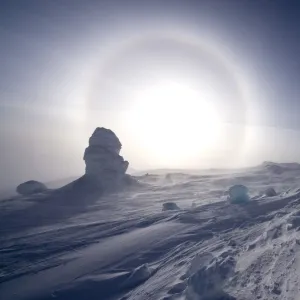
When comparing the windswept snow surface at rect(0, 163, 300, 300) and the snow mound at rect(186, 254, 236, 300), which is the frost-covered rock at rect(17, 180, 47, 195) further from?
the snow mound at rect(186, 254, 236, 300)

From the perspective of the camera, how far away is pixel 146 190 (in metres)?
70.4

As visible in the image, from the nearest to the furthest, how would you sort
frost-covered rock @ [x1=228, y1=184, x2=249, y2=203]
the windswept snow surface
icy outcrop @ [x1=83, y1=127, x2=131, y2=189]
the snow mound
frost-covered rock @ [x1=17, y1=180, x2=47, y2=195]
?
the snow mound, the windswept snow surface, frost-covered rock @ [x1=228, y1=184, x2=249, y2=203], icy outcrop @ [x1=83, y1=127, x2=131, y2=189], frost-covered rock @ [x1=17, y1=180, x2=47, y2=195]

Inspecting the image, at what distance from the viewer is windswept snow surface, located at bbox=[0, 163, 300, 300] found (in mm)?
19641

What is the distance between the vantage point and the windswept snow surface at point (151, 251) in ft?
64.4

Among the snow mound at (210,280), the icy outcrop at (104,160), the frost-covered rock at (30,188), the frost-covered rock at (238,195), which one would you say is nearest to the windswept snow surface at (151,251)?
the snow mound at (210,280)

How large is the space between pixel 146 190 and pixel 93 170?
533 inches

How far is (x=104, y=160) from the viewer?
6850cm

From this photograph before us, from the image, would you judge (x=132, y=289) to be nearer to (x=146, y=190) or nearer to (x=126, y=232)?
(x=126, y=232)

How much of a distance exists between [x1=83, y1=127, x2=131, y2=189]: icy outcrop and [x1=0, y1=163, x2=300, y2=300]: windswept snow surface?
15384 millimetres

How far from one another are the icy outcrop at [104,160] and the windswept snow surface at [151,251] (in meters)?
15.4

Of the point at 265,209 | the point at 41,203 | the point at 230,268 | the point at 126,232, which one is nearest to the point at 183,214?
the point at 126,232

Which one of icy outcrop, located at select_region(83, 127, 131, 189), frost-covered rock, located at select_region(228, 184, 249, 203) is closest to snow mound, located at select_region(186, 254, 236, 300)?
frost-covered rock, located at select_region(228, 184, 249, 203)

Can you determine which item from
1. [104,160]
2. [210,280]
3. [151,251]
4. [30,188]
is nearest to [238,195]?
[151,251]

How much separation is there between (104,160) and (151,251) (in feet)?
137
